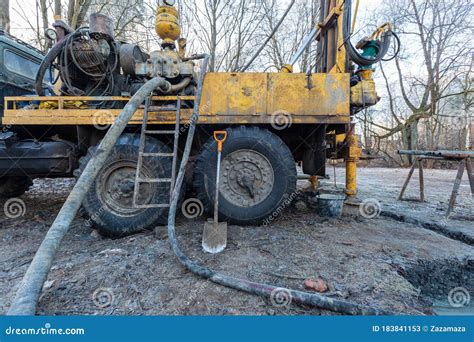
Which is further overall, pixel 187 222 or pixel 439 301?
pixel 187 222

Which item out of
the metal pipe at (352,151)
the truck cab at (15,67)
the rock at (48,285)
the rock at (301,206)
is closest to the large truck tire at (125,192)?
the rock at (48,285)

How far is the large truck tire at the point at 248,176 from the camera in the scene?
2.72 metres

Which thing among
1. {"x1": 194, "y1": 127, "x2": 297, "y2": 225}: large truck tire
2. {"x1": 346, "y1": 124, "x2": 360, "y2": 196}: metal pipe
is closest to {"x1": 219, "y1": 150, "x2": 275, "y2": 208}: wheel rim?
{"x1": 194, "y1": 127, "x2": 297, "y2": 225}: large truck tire

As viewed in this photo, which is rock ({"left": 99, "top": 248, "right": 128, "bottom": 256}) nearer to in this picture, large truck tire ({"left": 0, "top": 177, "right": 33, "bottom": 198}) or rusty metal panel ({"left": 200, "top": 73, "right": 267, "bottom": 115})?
rusty metal panel ({"left": 200, "top": 73, "right": 267, "bottom": 115})

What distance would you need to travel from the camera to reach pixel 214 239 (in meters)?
2.25

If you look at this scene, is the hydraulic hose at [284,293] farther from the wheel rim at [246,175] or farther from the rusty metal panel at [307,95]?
the rusty metal panel at [307,95]

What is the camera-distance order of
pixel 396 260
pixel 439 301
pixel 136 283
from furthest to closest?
pixel 396 260 → pixel 439 301 → pixel 136 283

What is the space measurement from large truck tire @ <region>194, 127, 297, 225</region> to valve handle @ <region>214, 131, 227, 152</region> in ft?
0.30

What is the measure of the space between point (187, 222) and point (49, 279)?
1.42 metres

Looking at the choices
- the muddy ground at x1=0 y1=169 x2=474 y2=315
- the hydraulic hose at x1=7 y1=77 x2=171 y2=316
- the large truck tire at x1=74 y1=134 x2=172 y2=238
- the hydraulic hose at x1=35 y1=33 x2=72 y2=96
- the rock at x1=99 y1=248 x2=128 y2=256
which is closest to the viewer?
the hydraulic hose at x1=7 y1=77 x2=171 y2=316

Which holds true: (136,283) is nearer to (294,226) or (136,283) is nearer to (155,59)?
(294,226)

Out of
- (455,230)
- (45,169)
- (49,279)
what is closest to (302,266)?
(49,279)

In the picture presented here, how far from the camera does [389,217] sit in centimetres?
345

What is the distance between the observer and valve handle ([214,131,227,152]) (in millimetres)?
2527
